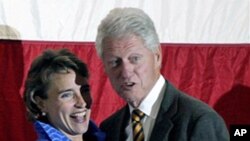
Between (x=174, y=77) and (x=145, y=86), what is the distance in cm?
39

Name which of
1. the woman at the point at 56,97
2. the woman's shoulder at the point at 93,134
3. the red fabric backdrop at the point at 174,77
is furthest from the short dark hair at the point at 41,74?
the red fabric backdrop at the point at 174,77

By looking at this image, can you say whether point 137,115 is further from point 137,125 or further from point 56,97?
point 56,97

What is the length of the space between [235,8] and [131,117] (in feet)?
1.64

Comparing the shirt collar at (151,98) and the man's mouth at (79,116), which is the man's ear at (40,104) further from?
the shirt collar at (151,98)

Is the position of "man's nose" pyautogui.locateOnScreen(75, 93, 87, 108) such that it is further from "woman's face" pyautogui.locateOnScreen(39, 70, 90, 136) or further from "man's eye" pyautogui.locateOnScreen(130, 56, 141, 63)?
"man's eye" pyautogui.locateOnScreen(130, 56, 141, 63)

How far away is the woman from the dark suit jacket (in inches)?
6.6

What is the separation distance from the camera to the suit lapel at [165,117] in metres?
1.05

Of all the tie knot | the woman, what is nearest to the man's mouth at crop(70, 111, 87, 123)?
the woman

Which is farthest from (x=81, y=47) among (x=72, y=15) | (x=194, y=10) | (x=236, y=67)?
(x=236, y=67)

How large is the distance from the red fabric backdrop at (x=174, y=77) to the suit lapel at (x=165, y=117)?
331 mm

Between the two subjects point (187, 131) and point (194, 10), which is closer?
point (187, 131)

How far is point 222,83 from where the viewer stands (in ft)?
4.77

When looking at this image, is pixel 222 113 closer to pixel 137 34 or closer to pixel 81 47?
pixel 81 47

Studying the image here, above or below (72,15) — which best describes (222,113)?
below
